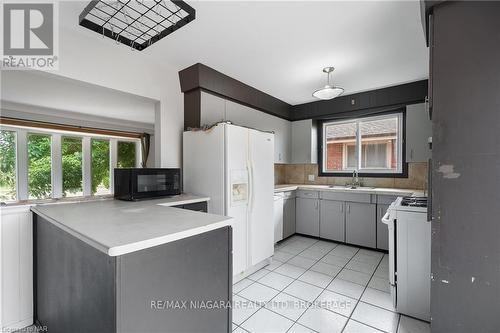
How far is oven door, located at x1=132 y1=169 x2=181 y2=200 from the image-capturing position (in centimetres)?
213

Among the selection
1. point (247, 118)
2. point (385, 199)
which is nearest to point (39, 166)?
point (247, 118)

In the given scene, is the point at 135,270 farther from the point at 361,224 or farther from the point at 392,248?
the point at 361,224

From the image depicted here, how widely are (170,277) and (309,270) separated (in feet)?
6.77

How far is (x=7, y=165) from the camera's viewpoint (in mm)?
4004

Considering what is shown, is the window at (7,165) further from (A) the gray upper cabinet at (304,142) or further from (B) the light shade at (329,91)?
(B) the light shade at (329,91)

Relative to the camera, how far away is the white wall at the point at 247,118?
2748 mm

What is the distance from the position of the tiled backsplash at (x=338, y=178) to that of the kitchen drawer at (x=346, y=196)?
598 mm

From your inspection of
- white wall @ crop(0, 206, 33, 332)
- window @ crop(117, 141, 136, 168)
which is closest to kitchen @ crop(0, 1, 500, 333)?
white wall @ crop(0, 206, 33, 332)

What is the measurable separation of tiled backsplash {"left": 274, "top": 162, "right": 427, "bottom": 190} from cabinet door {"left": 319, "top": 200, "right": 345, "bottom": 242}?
654 millimetres

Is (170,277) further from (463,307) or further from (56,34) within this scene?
(56,34)

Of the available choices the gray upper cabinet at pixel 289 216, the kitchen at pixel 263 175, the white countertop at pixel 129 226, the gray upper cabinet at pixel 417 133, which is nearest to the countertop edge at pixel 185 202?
the kitchen at pixel 263 175

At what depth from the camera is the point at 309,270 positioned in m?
2.66

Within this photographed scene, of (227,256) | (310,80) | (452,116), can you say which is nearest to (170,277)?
(227,256)

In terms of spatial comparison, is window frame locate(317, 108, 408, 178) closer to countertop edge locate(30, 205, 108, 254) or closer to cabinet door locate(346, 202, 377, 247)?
cabinet door locate(346, 202, 377, 247)
